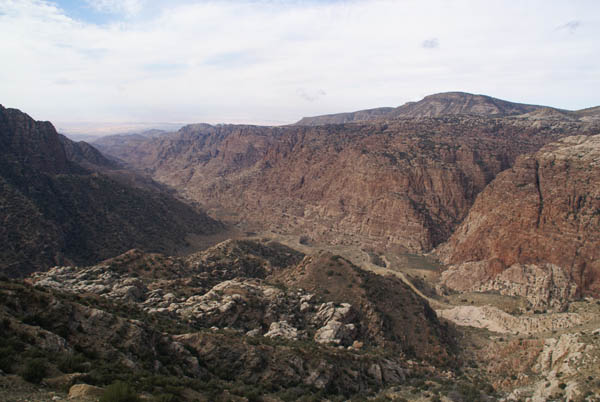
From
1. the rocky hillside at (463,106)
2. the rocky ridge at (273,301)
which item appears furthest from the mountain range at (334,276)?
the rocky hillside at (463,106)

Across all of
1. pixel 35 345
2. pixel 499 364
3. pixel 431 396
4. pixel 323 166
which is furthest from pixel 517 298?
pixel 323 166

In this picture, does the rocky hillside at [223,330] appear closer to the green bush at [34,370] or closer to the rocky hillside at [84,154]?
the green bush at [34,370]

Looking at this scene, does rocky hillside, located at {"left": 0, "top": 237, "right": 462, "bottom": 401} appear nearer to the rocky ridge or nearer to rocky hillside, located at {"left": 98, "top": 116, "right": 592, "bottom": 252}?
the rocky ridge

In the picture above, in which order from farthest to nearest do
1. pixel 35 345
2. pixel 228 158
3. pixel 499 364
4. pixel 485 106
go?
pixel 228 158, pixel 485 106, pixel 499 364, pixel 35 345

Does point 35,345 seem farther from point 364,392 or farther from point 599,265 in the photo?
point 599,265

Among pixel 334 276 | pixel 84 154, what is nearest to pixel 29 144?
pixel 334 276

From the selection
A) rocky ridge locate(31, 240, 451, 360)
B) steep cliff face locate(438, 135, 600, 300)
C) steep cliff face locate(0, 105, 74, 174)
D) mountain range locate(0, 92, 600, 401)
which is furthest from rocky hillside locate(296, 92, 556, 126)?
rocky ridge locate(31, 240, 451, 360)
